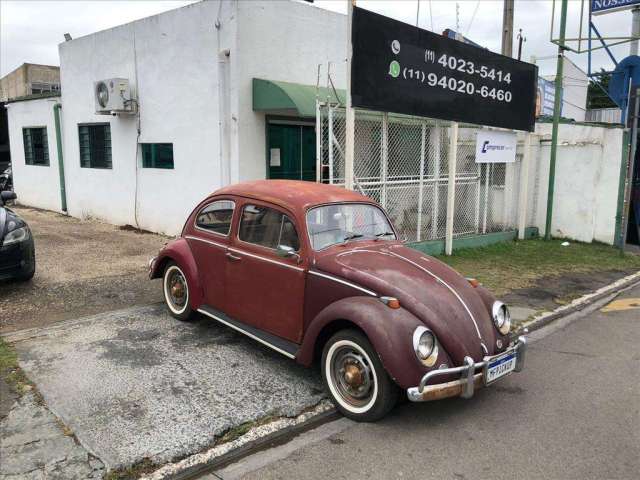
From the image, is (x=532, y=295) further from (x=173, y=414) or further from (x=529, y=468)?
(x=173, y=414)

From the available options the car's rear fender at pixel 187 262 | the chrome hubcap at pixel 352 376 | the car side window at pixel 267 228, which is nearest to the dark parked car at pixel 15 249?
the car's rear fender at pixel 187 262

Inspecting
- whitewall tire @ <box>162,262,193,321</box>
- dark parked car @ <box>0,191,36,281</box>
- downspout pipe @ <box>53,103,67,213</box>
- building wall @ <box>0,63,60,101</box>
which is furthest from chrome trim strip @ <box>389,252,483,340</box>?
building wall @ <box>0,63,60,101</box>

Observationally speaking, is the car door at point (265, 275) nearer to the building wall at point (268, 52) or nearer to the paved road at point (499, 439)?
the paved road at point (499, 439)

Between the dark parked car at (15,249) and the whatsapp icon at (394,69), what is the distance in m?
5.39

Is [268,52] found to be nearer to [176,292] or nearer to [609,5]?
[176,292]

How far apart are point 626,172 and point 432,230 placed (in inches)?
182

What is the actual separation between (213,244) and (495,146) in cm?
731

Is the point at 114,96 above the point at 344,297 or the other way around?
above

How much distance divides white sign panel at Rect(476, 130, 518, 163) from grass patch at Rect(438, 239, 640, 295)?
5.75 ft

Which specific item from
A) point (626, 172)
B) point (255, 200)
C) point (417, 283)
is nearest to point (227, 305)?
point (255, 200)

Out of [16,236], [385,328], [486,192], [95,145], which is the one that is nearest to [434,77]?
[486,192]

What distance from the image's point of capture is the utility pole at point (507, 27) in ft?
44.7

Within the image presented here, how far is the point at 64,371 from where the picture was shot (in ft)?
14.8

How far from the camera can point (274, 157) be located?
32.1ft
